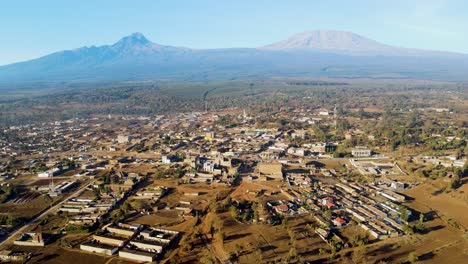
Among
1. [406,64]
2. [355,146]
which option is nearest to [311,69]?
[406,64]

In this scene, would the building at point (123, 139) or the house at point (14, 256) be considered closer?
the house at point (14, 256)

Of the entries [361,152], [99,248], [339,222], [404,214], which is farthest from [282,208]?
[361,152]

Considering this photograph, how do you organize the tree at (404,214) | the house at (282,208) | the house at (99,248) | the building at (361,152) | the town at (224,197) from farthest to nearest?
the building at (361,152), the house at (282,208), the tree at (404,214), the town at (224,197), the house at (99,248)

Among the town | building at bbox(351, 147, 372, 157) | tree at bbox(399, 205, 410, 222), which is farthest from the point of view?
building at bbox(351, 147, 372, 157)

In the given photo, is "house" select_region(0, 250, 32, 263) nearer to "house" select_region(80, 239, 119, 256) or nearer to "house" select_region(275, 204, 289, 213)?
"house" select_region(80, 239, 119, 256)

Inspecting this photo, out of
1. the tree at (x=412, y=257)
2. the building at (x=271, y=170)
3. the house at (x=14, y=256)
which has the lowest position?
the tree at (x=412, y=257)

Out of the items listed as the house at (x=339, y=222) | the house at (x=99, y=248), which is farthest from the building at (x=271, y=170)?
the house at (x=99, y=248)

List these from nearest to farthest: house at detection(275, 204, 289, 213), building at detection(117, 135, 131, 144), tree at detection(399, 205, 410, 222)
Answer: tree at detection(399, 205, 410, 222)
house at detection(275, 204, 289, 213)
building at detection(117, 135, 131, 144)

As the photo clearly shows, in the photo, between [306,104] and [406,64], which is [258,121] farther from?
→ [406,64]

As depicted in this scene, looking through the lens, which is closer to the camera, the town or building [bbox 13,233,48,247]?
the town

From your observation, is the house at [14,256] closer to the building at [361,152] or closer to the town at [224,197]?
the town at [224,197]

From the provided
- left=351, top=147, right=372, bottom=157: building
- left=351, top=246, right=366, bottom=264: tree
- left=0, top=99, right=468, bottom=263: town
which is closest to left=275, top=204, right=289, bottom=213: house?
left=0, top=99, right=468, bottom=263: town
